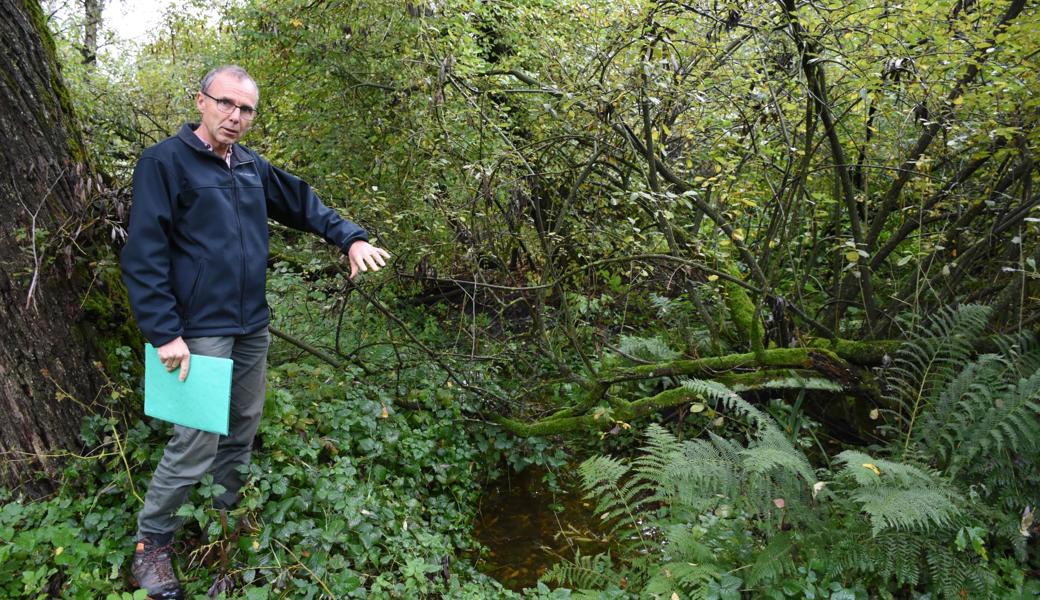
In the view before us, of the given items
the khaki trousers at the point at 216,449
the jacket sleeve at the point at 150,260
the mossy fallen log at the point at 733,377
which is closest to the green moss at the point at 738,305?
the mossy fallen log at the point at 733,377

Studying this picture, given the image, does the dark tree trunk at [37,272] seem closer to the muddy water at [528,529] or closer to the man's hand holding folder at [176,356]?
the man's hand holding folder at [176,356]

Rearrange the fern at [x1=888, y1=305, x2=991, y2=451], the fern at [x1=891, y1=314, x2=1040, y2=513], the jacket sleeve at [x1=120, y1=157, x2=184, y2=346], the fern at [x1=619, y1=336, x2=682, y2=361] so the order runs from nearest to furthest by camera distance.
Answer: the jacket sleeve at [x1=120, y1=157, x2=184, y2=346]
the fern at [x1=891, y1=314, x2=1040, y2=513]
the fern at [x1=888, y1=305, x2=991, y2=451]
the fern at [x1=619, y1=336, x2=682, y2=361]

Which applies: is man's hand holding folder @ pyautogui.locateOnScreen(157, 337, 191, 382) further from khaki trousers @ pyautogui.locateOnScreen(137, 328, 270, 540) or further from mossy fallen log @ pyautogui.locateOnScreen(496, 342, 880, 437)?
mossy fallen log @ pyautogui.locateOnScreen(496, 342, 880, 437)

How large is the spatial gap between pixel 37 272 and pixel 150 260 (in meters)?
0.77

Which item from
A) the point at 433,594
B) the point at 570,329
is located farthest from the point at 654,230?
the point at 433,594

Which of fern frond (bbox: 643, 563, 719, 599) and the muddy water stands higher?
fern frond (bbox: 643, 563, 719, 599)

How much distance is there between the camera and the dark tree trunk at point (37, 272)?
3051mm

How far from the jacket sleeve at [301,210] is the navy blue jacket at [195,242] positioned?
0.06 m

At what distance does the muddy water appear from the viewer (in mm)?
4391

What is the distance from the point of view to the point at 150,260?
2631 mm

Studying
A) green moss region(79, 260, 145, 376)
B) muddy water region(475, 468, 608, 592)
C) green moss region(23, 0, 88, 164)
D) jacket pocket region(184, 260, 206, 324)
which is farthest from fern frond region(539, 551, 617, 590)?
green moss region(23, 0, 88, 164)

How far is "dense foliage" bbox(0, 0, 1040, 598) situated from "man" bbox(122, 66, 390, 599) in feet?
0.93

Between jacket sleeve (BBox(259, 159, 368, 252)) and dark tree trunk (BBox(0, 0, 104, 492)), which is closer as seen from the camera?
dark tree trunk (BBox(0, 0, 104, 492))

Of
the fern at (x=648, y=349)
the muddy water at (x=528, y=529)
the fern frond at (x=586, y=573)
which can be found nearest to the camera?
the fern frond at (x=586, y=573)
